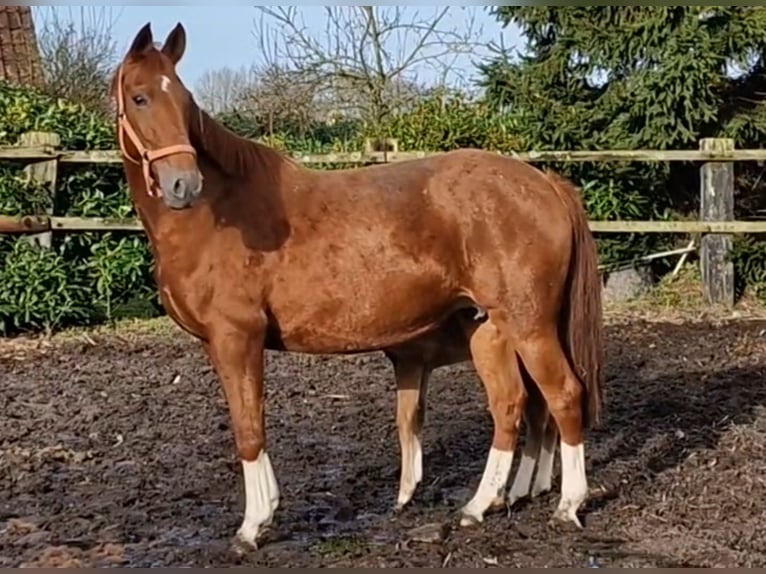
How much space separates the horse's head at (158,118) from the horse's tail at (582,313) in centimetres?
147

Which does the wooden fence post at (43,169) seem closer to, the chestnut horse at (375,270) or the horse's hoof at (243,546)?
the chestnut horse at (375,270)

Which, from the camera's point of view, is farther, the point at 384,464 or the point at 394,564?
the point at 384,464

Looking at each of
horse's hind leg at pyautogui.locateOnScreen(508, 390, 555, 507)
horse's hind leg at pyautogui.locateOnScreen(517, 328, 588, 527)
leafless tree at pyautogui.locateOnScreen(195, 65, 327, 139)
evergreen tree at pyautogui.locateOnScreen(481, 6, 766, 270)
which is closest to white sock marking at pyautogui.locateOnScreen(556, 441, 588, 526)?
horse's hind leg at pyautogui.locateOnScreen(517, 328, 588, 527)

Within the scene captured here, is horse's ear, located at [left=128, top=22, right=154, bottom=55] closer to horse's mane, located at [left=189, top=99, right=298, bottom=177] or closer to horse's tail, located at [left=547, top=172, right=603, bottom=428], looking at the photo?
horse's mane, located at [left=189, top=99, right=298, bottom=177]

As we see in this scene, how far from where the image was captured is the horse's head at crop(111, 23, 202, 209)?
3.30 meters

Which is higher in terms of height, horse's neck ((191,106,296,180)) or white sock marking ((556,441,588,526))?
horse's neck ((191,106,296,180))

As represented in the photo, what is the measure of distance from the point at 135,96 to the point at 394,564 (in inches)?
68.1

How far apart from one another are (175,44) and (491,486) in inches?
77.6

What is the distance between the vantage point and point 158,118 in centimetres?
338

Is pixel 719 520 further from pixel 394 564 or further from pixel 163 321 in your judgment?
pixel 163 321

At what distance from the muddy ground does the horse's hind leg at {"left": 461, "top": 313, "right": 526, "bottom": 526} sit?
0.15m

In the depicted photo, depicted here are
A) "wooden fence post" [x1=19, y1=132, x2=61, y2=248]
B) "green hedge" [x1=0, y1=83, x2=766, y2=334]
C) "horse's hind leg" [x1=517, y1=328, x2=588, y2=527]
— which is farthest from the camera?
"wooden fence post" [x1=19, y1=132, x2=61, y2=248]

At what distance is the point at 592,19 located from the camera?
9.35m

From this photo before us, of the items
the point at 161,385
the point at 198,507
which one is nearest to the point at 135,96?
the point at 198,507
